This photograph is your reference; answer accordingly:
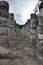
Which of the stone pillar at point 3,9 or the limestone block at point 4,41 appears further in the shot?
the stone pillar at point 3,9

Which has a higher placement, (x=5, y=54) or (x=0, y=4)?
(x=0, y=4)

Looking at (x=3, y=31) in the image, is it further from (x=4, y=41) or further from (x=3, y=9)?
(x=3, y=9)

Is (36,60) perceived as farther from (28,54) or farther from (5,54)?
(5,54)

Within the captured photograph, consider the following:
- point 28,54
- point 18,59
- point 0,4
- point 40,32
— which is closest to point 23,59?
point 18,59

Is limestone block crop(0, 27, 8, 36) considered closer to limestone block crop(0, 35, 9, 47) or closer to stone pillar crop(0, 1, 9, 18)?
limestone block crop(0, 35, 9, 47)

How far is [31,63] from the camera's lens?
3.34 m

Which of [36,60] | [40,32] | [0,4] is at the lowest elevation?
[36,60]

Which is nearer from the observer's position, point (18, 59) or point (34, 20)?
point (18, 59)

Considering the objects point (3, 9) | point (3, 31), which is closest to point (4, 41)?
point (3, 31)

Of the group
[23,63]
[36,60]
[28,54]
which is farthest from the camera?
[28,54]

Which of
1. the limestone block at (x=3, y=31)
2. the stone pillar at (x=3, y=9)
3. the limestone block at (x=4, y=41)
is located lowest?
the limestone block at (x=4, y=41)

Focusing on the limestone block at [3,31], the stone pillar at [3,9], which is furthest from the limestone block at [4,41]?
the stone pillar at [3,9]

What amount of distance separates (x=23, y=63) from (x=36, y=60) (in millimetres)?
392

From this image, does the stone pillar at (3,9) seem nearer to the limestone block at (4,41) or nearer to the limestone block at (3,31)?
the limestone block at (3,31)
